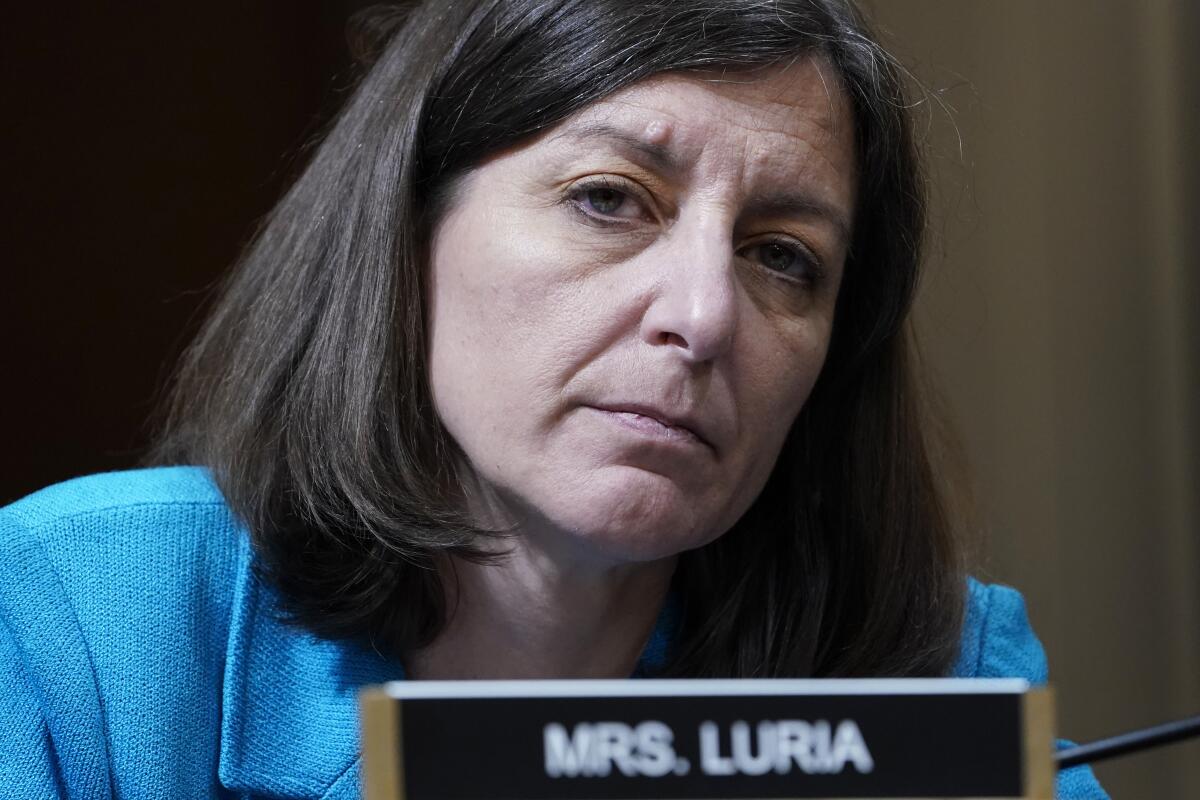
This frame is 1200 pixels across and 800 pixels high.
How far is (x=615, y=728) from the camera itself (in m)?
0.63

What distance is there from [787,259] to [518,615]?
438 millimetres

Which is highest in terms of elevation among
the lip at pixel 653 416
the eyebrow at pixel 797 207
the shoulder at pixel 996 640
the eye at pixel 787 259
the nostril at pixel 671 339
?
the eyebrow at pixel 797 207

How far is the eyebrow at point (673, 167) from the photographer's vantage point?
48.1 inches

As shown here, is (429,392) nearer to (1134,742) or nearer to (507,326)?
(507,326)

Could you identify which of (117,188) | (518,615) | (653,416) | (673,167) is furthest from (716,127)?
(117,188)

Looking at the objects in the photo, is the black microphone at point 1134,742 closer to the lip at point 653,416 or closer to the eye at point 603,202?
the lip at point 653,416

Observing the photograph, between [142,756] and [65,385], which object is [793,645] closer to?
[142,756]

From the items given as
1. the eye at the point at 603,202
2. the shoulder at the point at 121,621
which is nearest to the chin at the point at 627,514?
the eye at the point at 603,202

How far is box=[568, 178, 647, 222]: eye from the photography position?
48.5 inches

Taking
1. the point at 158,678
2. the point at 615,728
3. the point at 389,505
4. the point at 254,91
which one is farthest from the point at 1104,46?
the point at 615,728

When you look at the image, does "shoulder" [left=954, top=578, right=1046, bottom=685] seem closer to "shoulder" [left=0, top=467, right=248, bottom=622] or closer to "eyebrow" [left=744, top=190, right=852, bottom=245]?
"eyebrow" [left=744, top=190, right=852, bottom=245]

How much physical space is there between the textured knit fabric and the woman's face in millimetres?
245

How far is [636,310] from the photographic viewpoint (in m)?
1.18

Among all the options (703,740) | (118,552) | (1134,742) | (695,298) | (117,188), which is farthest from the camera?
(117,188)
